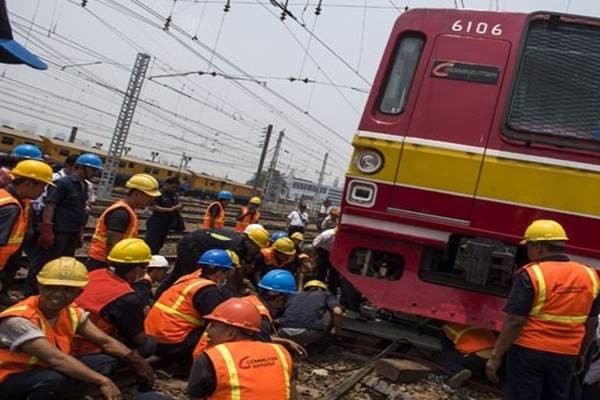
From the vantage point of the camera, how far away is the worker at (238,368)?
273cm

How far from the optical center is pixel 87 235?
1179 centimetres

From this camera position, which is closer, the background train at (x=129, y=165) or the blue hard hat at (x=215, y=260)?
the blue hard hat at (x=215, y=260)

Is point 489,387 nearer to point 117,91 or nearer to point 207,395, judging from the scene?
point 207,395

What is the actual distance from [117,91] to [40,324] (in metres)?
21.2

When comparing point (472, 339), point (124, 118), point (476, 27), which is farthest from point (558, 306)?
point (124, 118)

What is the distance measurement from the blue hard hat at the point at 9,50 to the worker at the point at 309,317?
135 inches

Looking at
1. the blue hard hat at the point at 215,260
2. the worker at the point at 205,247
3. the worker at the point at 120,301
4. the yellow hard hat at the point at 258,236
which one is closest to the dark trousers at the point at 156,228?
the worker at the point at 205,247

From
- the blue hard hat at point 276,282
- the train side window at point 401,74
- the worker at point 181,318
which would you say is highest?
the train side window at point 401,74

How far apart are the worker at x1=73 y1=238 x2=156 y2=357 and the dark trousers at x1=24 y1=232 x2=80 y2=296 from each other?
2.03 metres

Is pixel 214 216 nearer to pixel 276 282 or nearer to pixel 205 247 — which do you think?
pixel 205 247

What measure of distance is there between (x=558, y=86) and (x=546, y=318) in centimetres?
204

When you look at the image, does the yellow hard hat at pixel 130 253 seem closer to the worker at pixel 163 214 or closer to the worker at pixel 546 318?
the worker at pixel 546 318

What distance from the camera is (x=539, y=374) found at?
3910 mm

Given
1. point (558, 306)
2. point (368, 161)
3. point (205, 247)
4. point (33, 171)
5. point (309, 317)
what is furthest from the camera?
point (205, 247)
